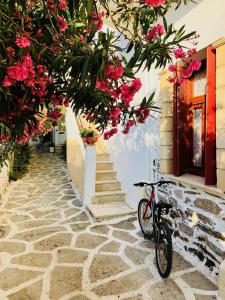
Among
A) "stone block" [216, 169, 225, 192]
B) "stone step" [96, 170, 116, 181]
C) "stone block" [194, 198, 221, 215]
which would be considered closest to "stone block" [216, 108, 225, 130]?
"stone block" [216, 169, 225, 192]

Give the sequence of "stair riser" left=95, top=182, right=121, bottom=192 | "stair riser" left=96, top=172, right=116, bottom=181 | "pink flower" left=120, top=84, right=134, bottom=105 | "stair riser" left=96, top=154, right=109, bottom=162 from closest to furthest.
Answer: "pink flower" left=120, top=84, right=134, bottom=105 → "stair riser" left=95, top=182, right=121, bottom=192 → "stair riser" left=96, top=172, right=116, bottom=181 → "stair riser" left=96, top=154, right=109, bottom=162

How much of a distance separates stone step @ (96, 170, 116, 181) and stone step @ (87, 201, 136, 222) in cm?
88

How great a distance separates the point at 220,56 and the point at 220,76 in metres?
0.25

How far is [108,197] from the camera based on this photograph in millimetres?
6809

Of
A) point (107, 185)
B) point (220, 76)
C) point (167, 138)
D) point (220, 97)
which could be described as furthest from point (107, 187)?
point (220, 76)

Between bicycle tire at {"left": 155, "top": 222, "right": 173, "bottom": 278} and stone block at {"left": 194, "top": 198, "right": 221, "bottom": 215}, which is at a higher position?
stone block at {"left": 194, "top": 198, "right": 221, "bottom": 215}

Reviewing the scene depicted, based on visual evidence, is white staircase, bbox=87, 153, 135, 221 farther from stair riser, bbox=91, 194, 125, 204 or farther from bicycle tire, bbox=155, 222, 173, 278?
bicycle tire, bbox=155, 222, 173, 278

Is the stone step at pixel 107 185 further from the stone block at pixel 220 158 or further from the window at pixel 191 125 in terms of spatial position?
the stone block at pixel 220 158

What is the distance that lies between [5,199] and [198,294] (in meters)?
6.23

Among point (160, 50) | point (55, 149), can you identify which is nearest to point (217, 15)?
point (160, 50)

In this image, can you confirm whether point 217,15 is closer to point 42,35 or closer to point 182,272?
point 42,35

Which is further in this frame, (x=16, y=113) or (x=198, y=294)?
(x=198, y=294)

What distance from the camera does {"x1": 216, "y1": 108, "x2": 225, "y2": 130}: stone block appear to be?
3.39m

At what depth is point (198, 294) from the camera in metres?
3.28
